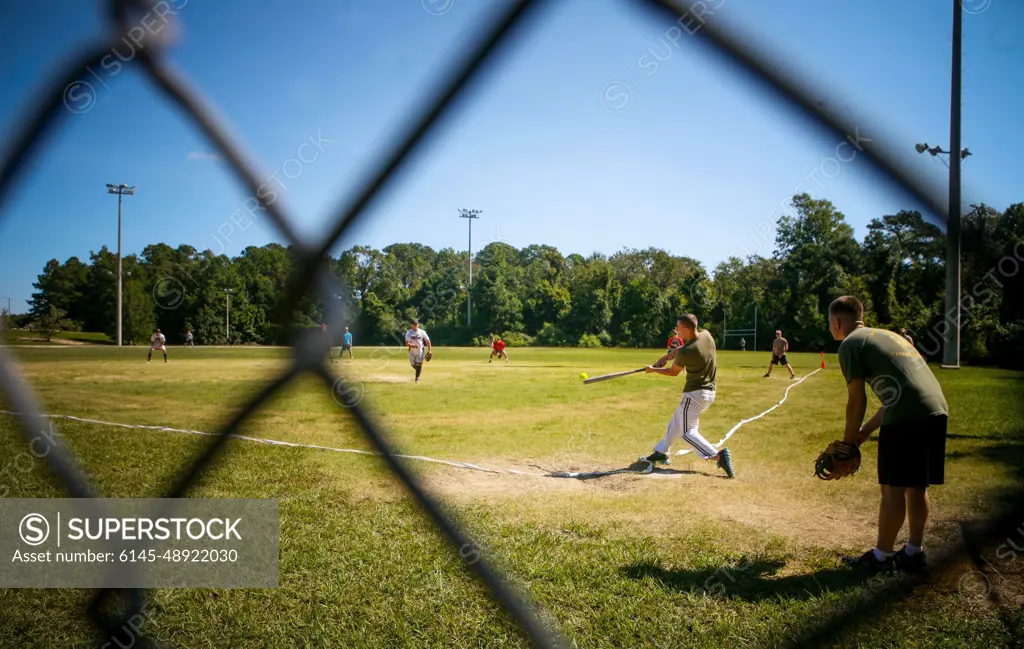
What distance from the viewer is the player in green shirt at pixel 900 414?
3.04 meters

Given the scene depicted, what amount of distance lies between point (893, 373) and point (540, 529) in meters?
2.27

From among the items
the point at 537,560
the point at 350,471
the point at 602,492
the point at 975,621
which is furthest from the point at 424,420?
the point at 975,621

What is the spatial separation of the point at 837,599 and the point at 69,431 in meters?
8.38

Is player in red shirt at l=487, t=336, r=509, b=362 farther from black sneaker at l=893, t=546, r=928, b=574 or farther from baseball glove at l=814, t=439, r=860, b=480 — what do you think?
baseball glove at l=814, t=439, r=860, b=480

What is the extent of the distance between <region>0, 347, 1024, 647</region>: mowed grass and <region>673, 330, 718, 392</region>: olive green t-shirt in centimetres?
88

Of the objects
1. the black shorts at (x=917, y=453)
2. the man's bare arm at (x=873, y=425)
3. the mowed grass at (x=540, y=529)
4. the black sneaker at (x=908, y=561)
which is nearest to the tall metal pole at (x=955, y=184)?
the mowed grass at (x=540, y=529)

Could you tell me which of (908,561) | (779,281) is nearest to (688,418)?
(908,561)

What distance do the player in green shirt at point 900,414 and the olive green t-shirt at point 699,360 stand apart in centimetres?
283

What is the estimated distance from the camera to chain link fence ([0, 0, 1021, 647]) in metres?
0.60

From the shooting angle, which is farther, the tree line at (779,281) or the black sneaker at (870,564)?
the black sneaker at (870,564)

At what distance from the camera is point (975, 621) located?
2566 millimetres

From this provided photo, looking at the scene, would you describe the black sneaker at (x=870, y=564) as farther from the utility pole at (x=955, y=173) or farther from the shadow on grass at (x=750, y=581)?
the utility pole at (x=955, y=173)

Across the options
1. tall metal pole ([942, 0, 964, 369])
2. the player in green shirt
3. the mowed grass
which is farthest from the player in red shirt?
tall metal pole ([942, 0, 964, 369])

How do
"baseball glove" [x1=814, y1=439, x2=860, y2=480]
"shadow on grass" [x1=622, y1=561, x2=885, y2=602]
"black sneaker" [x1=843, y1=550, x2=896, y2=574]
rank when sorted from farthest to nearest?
"black sneaker" [x1=843, y1=550, x2=896, y2=574] → "shadow on grass" [x1=622, y1=561, x2=885, y2=602] → "baseball glove" [x1=814, y1=439, x2=860, y2=480]
